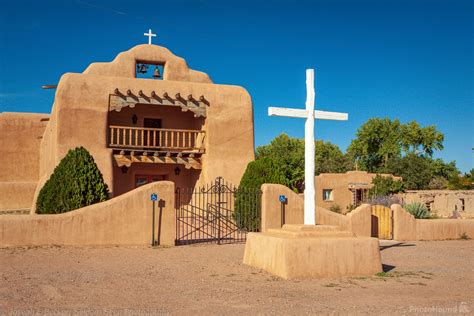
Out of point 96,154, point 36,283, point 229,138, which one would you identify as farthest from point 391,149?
point 36,283

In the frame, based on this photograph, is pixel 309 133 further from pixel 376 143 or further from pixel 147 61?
pixel 376 143

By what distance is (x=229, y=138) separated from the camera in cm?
2095

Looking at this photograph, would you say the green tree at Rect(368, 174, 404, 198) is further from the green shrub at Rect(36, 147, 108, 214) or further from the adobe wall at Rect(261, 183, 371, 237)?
the green shrub at Rect(36, 147, 108, 214)

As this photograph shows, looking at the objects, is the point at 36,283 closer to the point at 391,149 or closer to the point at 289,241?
the point at 289,241

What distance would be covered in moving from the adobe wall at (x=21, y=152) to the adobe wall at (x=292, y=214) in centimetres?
1458

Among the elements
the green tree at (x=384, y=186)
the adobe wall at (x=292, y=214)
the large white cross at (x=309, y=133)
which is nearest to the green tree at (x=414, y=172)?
the green tree at (x=384, y=186)

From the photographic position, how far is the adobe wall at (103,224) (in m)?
12.6

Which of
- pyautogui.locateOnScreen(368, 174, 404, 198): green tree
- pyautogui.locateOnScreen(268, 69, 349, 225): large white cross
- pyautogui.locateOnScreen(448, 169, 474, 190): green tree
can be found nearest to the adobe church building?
pyautogui.locateOnScreen(268, 69, 349, 225): large white cross

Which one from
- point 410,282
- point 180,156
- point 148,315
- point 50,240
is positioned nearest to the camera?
point 148,315

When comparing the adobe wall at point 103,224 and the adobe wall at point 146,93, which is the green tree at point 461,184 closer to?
the adobe wall at point 146,93

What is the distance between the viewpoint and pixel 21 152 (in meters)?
26.3

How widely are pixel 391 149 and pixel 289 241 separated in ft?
142

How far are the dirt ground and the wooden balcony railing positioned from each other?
7.92m

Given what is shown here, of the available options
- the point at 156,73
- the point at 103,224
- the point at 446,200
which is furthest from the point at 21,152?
the point at 446,200
